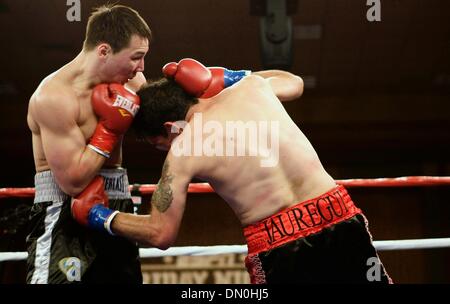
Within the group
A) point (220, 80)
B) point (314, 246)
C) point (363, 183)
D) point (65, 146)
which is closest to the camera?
point (314, 246)

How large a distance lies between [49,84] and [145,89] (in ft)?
0.92

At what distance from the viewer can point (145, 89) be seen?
177 cm

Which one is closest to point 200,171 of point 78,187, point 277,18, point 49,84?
point 78,187

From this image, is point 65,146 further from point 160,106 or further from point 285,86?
point 285,86

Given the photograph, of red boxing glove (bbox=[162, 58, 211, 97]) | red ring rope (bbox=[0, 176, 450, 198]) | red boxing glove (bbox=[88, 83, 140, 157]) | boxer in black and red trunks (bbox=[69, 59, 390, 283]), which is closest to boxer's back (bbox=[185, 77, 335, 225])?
boxer in black and red trunks (bbox=[69, 59, 390, 283])

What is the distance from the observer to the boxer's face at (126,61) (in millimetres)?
1773

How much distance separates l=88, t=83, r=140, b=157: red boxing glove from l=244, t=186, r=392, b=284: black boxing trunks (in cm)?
48

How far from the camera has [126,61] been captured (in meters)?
1.78

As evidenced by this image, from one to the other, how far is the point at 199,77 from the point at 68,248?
632 mm

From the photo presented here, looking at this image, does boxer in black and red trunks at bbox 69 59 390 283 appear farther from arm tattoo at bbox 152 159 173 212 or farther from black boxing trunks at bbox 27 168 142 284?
black boxing trunks at bbox 27 168 142 284

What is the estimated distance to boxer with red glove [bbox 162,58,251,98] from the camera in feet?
5.74

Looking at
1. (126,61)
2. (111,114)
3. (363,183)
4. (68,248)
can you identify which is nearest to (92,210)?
(68,248)

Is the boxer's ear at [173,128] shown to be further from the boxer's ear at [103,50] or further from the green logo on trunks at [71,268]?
the green logo on trunks at [71,268]
